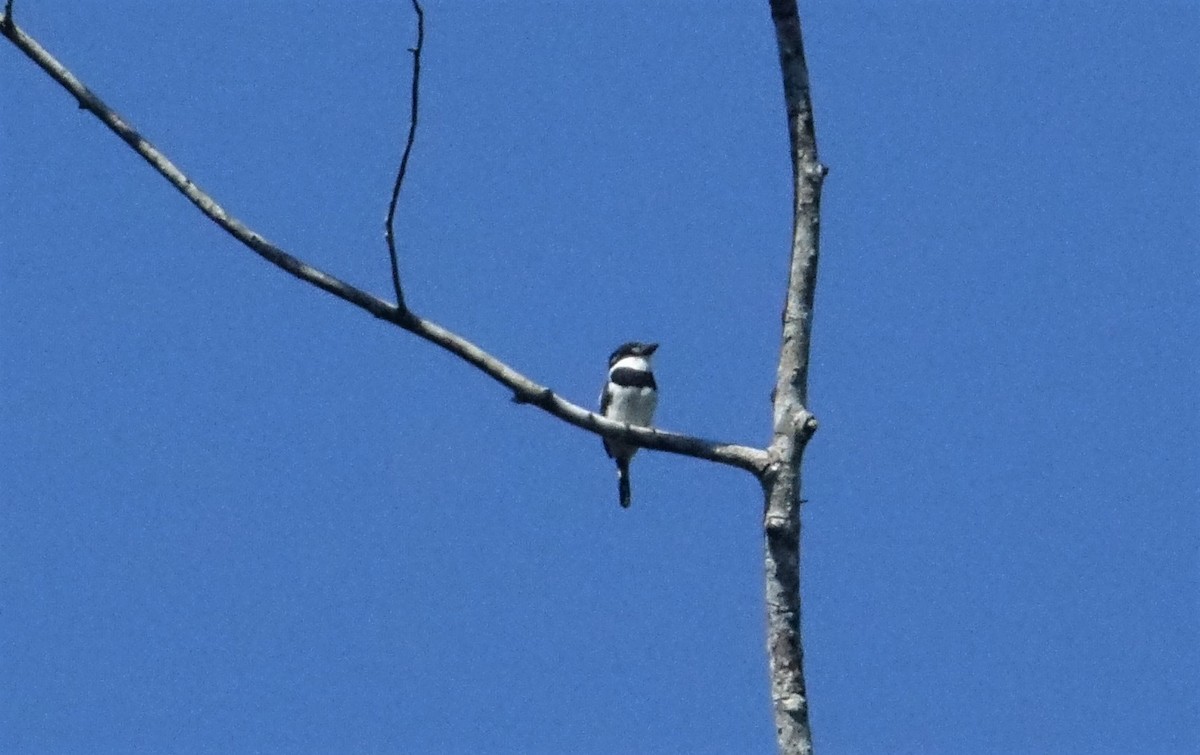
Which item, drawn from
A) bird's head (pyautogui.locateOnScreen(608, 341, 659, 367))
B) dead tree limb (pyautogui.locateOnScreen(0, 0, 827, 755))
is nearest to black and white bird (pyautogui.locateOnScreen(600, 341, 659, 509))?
bird's head (pyautogui.locateOnScreen(608, 341, 659, 367))

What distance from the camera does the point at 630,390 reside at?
10.5 metres

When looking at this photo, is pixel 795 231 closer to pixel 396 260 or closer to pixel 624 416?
pixel 396 260

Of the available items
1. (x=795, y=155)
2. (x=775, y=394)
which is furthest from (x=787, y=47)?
(x=775, y=394)

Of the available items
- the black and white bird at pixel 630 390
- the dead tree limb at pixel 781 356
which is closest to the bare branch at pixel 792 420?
the dead tree limb at pixel 781 356

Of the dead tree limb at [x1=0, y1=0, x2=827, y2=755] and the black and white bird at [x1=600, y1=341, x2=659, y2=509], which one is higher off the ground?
the black and white bird at [x1=600, y1=341, x2=659, y2=509]

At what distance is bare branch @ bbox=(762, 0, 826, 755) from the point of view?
4059 mm

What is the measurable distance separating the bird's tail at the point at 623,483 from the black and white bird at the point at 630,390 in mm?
77

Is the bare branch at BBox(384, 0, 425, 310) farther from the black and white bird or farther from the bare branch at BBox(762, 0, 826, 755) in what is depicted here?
the black and white bird

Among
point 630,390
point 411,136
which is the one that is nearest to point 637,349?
point 630,390

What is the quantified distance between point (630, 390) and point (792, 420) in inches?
243

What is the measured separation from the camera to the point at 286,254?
4609mm

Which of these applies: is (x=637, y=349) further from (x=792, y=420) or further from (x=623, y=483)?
(x=792, y=420)

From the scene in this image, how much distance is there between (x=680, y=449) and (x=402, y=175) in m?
0.95

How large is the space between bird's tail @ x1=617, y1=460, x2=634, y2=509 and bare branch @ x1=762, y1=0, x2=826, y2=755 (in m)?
6.61
